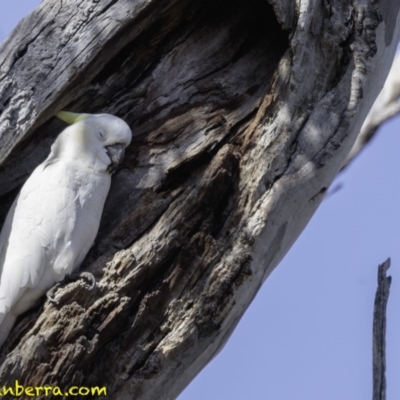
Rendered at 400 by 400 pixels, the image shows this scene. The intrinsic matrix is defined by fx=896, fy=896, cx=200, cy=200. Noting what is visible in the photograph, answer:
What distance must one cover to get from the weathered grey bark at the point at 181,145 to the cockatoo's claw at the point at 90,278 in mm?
32

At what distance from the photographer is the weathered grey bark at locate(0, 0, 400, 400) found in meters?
3.42

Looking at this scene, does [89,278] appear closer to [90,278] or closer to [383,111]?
[90,278]

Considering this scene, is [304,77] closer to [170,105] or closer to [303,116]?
[303,116]

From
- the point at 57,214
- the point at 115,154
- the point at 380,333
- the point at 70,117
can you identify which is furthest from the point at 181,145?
the point at 380,333

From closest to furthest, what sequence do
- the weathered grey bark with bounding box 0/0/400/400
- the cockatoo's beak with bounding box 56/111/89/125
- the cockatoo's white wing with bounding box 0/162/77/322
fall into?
1. the weathered grey bark with bounding box 0/0/400/400
2. the cockatoo's white wing with bounding box 0/162/77/322
3. the cockatoo's beak with bounding box 56/111/89/125

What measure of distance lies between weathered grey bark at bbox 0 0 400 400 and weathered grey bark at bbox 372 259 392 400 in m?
0.67

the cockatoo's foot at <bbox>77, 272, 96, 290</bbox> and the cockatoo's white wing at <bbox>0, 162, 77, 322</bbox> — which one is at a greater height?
the cockatoo's white wing at <bbox>0, 162, 77, 322</bbox>

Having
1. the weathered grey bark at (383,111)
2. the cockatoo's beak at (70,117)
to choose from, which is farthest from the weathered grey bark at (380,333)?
the weathered grey bark at (383,111)

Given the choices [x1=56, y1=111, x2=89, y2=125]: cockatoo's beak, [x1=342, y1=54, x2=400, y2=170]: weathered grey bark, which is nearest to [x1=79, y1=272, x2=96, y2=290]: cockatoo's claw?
[x1=56, y1=111, x2=89, y2=125]: cockatoo's beak

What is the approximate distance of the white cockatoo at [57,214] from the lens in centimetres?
358

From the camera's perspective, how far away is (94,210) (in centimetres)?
368

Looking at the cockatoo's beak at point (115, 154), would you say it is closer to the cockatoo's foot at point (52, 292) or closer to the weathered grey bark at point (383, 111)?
the cockatoo's foot at point (52, 292)

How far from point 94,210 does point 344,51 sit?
1.23 meters

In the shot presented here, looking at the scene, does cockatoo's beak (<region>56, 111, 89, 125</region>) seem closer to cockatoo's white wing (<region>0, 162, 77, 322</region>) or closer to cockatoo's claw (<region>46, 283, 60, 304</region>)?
cockatoo's white wing (<region>0, 162, 77, 322</region>)
